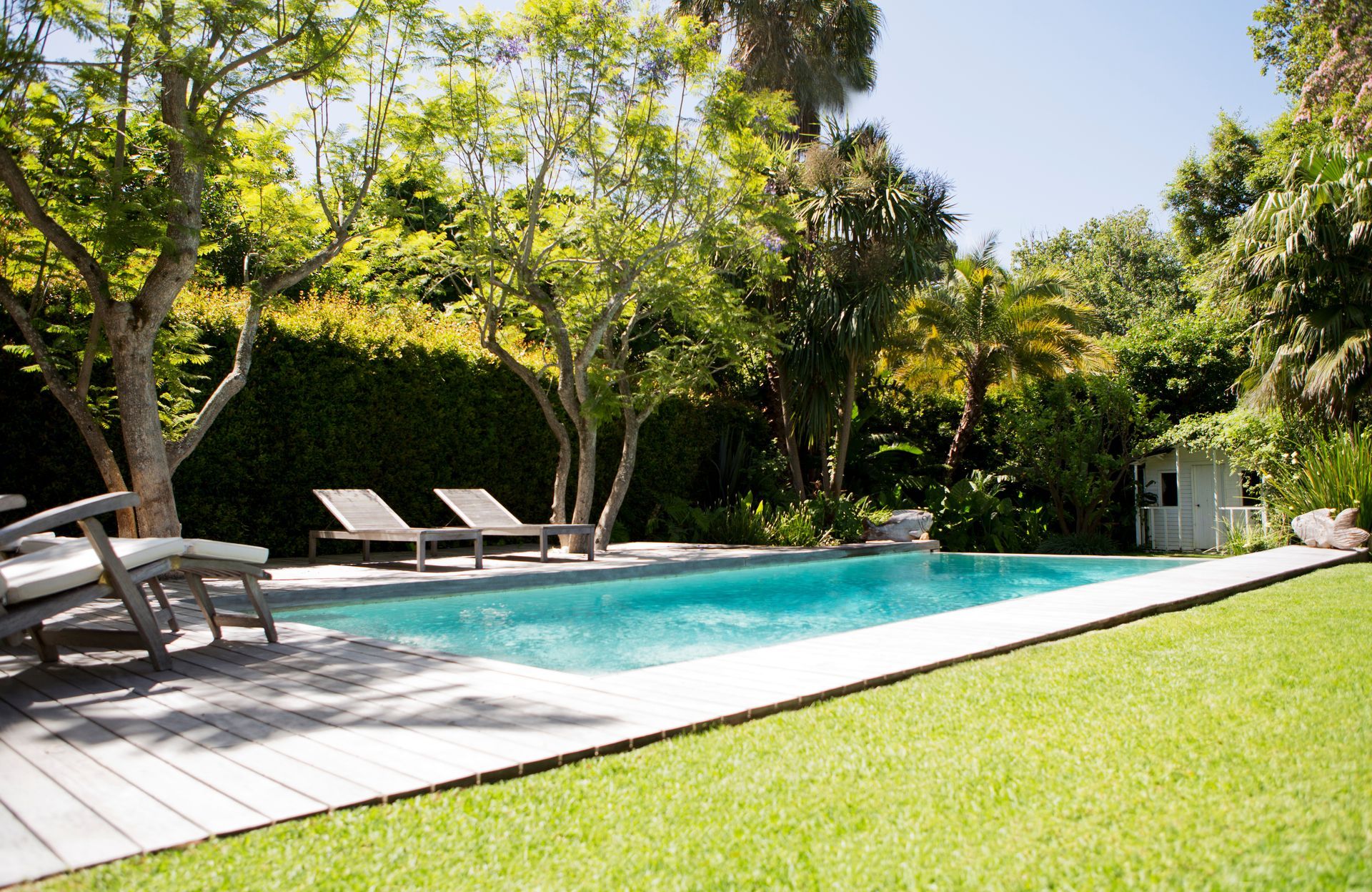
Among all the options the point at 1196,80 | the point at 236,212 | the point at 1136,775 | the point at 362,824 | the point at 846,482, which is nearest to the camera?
the point at 362,824

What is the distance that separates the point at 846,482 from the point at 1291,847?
15576 mm

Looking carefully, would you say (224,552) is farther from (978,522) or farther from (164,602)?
(978,522)

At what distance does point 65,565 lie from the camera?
4.00 meters

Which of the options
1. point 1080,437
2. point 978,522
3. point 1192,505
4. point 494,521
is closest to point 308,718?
point 494,521

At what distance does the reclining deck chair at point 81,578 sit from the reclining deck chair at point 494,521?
5895mm

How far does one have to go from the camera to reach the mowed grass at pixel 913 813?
83.6 inches

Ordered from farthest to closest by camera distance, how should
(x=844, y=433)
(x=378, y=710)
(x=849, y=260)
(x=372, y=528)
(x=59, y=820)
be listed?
1. (x=844, y=433)
2. (x=849, y=260)
3. (x=372, y=528)
4. (x=378, y=710)
5. (x=59, y=820)

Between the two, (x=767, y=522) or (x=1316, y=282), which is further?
(x=767, y=522)

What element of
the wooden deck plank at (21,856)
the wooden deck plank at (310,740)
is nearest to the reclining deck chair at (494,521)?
the wooden deck plank at (310,740)

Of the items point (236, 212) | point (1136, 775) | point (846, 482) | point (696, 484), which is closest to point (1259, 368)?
point (846, 482)

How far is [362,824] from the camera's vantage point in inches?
95.0

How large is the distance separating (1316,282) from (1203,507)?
5980mm

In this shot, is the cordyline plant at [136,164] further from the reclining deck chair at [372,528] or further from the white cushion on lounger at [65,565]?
the white cushion on lounger at [65,565]

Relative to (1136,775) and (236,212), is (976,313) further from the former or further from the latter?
(1136,775)
